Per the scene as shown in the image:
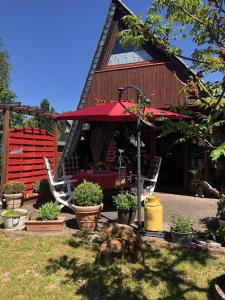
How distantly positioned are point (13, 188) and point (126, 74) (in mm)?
5681

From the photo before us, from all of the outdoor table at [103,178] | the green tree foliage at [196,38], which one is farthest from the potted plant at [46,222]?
the green tree foliage at [196,38]

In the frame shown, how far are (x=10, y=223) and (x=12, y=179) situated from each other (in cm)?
302

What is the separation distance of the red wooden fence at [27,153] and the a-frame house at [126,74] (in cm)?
159

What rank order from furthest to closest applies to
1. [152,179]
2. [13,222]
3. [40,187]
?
[40,187]
[152,179]
[13,222]

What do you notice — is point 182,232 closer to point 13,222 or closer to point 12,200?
point 13,222

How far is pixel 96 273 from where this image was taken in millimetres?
4383

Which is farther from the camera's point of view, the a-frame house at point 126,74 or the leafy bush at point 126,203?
the a-frame house at point 126,74

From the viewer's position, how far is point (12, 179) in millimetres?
9141

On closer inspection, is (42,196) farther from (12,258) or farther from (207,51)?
(207,51)

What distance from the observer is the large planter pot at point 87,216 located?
607 centimetres

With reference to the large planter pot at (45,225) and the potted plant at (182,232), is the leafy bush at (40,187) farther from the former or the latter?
the potted plant at (182,232)

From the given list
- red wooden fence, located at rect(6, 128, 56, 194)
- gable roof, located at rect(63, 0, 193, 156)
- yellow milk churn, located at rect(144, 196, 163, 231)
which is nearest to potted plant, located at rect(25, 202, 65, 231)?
yellow milk churn, located at rect(144, 196, 163, 231)

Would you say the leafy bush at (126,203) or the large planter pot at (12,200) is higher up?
the leafy bush at (126,203)

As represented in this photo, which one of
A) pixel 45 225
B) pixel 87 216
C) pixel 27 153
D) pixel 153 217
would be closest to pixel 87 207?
pixel 87 216
